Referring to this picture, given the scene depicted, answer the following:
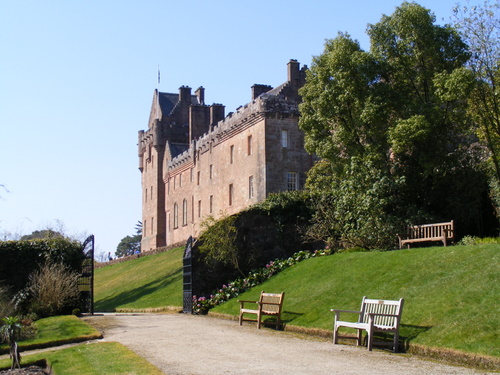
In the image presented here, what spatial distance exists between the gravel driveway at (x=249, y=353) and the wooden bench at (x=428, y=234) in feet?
21.5

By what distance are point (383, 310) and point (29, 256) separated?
15.0 metres

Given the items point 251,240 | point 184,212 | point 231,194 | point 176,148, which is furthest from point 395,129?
point 176,148

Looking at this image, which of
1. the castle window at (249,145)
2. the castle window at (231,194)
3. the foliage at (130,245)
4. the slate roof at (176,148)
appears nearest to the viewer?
the castle window at (249,145)

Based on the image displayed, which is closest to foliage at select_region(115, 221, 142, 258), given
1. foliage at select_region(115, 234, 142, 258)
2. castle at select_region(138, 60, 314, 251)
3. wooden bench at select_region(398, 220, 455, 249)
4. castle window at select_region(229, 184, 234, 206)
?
foliage at select_region(115, 234, 142, 258)

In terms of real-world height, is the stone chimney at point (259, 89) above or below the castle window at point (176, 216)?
above

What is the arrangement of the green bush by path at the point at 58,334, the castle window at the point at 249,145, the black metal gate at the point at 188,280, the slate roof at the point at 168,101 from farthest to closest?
the slate roof at the point at 168,101 → the castle window at the point at 249,145 → the black metal gate at the point at 188,280 → the green bush by path at the point at 58,334

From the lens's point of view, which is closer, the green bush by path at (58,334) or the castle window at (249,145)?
the green bush by path at (58,334)

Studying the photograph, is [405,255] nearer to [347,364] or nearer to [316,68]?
[347,364]

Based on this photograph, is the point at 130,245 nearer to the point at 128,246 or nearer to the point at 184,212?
the point at 128,246

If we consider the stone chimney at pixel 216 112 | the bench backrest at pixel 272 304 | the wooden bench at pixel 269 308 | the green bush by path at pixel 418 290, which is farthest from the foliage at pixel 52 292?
the stone chimney at pixel 216 112

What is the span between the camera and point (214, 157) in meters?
44.1

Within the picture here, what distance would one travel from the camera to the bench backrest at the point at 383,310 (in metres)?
11.3

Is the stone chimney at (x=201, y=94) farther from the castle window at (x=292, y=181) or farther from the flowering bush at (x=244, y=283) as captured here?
the flowering bush at (x=244, y=283)

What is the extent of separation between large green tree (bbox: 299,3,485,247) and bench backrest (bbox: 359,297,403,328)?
33.3 ft
